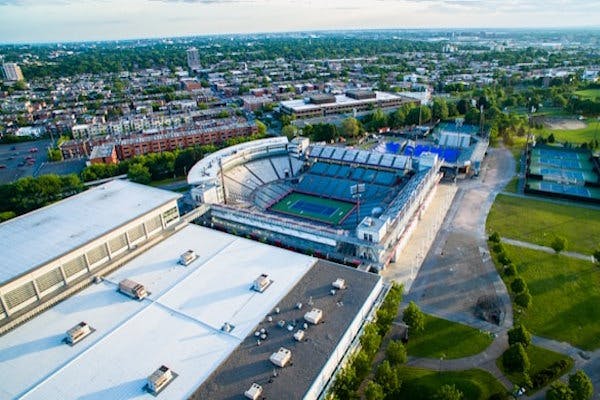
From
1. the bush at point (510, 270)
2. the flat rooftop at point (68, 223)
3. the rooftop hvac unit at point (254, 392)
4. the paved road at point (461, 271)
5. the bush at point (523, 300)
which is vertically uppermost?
the flat rooftop at point (68, 223)

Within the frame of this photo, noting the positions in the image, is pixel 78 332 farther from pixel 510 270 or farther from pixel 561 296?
pixel 561 296

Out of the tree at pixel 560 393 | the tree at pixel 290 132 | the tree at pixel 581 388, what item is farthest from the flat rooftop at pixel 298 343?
the tree at pixel 290 132

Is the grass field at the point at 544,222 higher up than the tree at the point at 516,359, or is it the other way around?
the tree at the point at 516,359

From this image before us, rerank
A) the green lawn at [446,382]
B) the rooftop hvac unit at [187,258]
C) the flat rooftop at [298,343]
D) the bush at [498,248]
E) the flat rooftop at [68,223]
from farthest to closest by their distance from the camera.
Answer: the bush at [498,248] < the rooftop hvac unit at [187,258] < the flat rooftop at [68,223] < the green lawn at [446,382] < the flat rooftop at [298,343]

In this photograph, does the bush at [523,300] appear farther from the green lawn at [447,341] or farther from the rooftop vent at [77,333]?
the rooftop vent at [77,333]

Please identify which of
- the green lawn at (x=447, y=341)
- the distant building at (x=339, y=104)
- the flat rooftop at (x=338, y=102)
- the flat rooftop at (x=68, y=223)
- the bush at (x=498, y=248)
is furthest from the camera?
the flat rooftop at (x=338, y=102)

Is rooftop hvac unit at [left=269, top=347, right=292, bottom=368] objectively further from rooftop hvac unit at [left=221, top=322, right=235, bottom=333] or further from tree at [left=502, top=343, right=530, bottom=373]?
tree at [left=502, top=343, right=530, bottom=373]

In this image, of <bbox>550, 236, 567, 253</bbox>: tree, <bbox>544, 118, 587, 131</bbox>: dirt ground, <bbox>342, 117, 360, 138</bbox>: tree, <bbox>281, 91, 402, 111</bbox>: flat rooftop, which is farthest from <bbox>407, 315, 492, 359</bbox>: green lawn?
<bbox>281, 91, 402, 111</bbox>: flat rooftop
